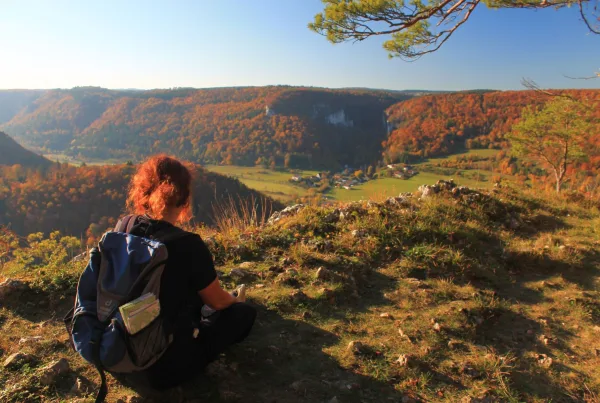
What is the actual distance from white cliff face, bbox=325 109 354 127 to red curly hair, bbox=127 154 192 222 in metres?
87.5

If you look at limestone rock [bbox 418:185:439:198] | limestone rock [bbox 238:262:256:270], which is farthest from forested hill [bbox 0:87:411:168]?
limestone rock [bbox 238:262:256:270]

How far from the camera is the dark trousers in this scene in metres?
1.83

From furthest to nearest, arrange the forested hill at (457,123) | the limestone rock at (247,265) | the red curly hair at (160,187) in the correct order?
the forested hill at (457,123), the limestone rock at (247,265), the red curly hair at (160,187)

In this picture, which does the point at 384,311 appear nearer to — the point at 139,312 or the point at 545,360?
the point at 545,360

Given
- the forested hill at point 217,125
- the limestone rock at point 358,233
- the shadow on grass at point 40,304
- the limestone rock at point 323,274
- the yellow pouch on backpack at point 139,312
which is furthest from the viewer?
the forested hill at point 217,125

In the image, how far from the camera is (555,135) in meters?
14.2

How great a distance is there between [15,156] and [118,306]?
5423 cm

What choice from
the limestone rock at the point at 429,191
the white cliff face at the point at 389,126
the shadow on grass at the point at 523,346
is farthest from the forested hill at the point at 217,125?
the shadow on grass at the point at 523,346

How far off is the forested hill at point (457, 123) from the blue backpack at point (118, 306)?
44.7m

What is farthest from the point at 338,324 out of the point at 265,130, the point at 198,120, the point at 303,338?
the point at 198,120

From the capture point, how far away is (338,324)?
2811 mm

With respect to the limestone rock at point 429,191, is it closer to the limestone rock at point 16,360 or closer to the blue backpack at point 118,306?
the blue backpack at point 118,306

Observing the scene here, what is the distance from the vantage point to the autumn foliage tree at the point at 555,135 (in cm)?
1319

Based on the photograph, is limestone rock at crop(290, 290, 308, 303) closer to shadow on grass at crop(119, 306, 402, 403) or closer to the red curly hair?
shadow on grass at crop(119, 306, 402, 403)
